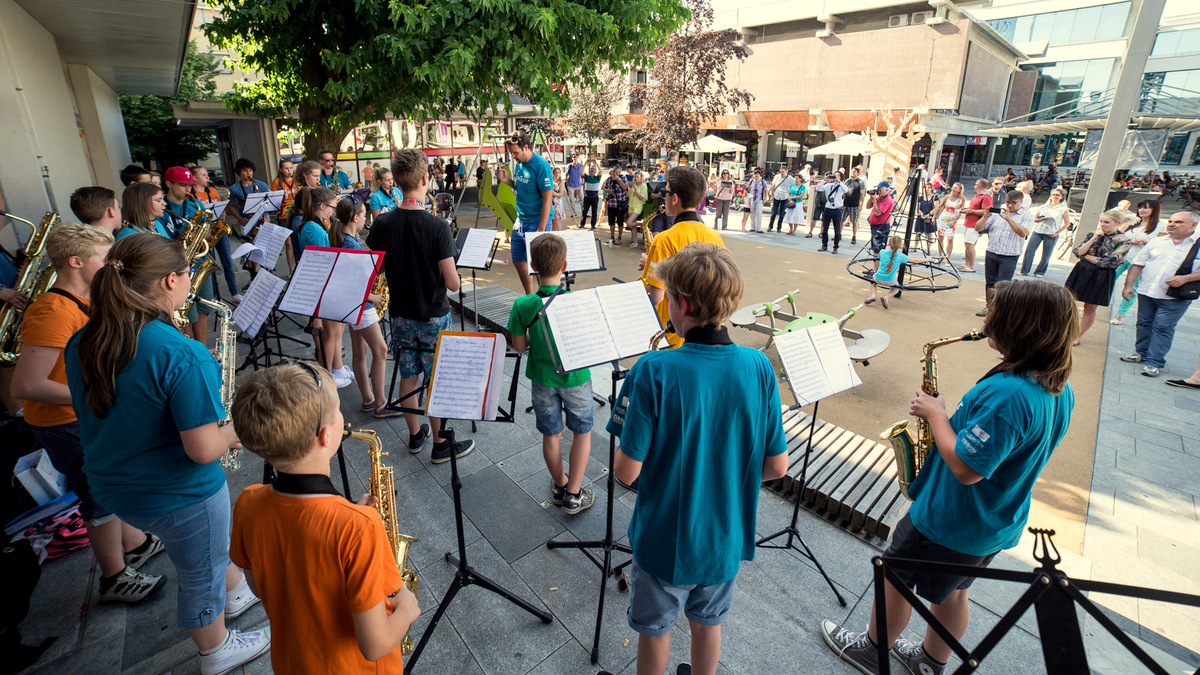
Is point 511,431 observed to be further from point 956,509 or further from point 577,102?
point 577,102

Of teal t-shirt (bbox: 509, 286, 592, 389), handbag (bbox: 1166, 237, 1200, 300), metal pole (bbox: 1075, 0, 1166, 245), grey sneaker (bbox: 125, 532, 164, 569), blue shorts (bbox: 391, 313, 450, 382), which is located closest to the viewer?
grey sneaker (bbox: 125, 532, 164, 569)

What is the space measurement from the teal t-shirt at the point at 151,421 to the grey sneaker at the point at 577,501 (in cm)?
199

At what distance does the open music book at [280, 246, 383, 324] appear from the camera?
3.57 metres

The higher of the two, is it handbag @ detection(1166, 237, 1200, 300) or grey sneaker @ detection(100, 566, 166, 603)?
handbag @ detection(1166, 237, 1200, 300)

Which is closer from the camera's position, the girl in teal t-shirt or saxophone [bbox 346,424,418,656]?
saxophone [bbox 346,424,418,656]

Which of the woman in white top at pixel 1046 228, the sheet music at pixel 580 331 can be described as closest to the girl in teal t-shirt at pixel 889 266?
the woman in white top at pixel 1046 228

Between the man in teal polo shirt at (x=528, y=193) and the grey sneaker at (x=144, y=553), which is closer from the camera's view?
the grey sneaker at (x=144, y=553)

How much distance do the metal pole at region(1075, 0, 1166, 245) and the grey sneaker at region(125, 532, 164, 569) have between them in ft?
53.0

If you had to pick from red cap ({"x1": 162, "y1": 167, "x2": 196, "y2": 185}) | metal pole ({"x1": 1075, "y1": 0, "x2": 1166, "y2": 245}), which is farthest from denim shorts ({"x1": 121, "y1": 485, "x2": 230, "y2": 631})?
metal pole ({"x1": 1075, "y1": 0, "x2": 1166, "y2": 245})

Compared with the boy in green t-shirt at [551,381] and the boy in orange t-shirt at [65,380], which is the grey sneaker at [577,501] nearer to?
the boy in green t-shirt at [551,381]

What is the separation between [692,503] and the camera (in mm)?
1883

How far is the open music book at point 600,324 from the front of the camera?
2678 mm

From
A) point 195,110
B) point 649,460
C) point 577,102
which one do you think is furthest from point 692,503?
point 577,102

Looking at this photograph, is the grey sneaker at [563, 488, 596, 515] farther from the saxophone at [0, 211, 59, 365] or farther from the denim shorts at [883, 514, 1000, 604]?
the saxophone at [0, 211, 59, 365]
